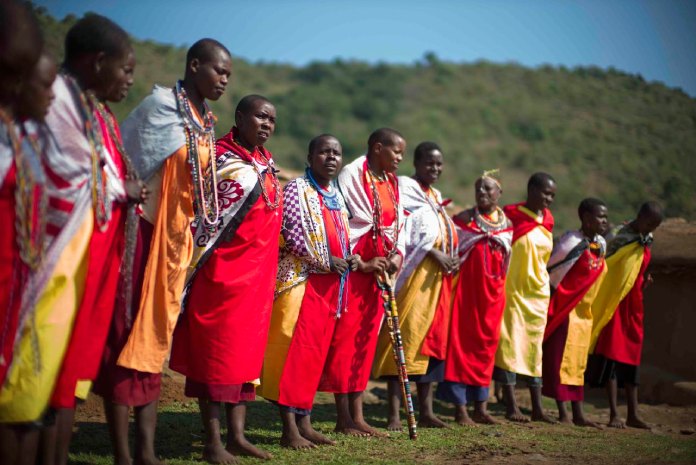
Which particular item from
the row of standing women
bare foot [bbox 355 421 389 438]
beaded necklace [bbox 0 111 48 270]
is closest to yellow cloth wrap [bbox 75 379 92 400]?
the row of standing women

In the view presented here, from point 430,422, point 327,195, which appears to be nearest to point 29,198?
point 327,195

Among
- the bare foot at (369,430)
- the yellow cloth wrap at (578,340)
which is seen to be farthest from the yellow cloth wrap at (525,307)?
the bare foot at (369,430)

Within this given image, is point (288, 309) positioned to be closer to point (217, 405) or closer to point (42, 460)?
point (217, 405)

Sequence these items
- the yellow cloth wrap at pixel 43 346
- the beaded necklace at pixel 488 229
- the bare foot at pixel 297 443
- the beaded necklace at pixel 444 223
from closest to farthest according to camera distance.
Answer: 1. the yellow cloth wrap at pixel 43 346
2. the bare foot at pixel 297 443
3. the beaded necklace at pixel 444 223
4. the beaded necklace at pixel 488 229

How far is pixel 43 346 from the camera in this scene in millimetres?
3723

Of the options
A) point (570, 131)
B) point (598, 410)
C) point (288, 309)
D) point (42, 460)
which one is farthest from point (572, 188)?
point (42, 460)

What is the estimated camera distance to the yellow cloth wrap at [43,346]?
367 cm

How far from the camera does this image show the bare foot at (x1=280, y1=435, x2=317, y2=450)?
6.13 metres

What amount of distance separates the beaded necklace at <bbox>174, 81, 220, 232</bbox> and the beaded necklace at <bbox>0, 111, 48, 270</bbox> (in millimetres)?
1366

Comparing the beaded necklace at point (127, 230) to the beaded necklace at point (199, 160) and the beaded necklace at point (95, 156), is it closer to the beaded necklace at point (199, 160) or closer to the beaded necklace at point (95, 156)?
the beaded necklace at point (95, 156)

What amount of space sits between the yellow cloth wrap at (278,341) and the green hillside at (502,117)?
19.7 m

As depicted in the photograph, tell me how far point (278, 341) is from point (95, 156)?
8.52 ft

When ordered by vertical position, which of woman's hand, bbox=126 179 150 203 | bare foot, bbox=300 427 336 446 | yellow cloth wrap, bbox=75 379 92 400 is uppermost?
woman's hand, bbox=126 179 150 203

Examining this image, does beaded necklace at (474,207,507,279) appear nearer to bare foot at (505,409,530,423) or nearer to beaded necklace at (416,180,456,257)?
beaded necklace at (416,180,456,257)
